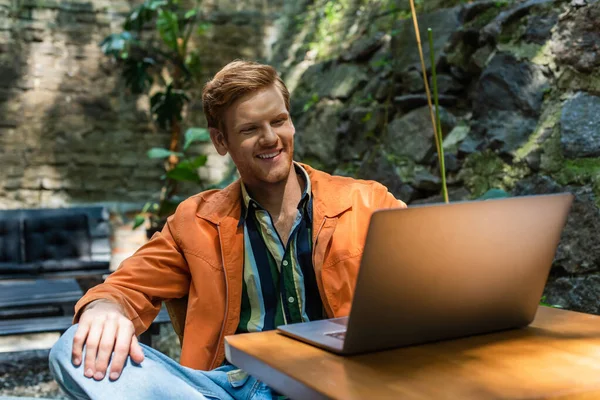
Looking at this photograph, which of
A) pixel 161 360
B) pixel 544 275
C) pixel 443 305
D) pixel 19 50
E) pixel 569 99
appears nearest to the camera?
pixel 443 305

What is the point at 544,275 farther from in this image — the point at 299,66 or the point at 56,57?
the point at 56,57

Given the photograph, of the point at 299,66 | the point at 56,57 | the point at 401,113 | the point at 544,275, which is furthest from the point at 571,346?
the point at 56,57

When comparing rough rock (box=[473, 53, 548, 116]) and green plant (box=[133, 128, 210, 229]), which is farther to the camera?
green plant (box=[133, 128, 210, 229])

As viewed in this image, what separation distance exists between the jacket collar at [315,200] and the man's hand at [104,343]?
436 mm

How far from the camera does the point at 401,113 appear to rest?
12.7 feet

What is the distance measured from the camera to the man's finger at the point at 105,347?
45.9 inches

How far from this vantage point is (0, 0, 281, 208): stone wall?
6.22 m

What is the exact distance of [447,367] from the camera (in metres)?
0.95

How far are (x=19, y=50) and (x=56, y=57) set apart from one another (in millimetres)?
311

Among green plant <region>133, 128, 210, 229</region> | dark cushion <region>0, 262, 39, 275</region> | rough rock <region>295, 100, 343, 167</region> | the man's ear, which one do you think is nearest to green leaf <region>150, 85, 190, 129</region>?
green plant <region>133, 128, 210, 229</region>

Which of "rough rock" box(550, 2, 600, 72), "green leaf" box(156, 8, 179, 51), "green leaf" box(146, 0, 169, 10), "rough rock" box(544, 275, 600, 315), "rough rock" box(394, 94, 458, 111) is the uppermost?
"green leaf" box(146, 0, 169, 10)

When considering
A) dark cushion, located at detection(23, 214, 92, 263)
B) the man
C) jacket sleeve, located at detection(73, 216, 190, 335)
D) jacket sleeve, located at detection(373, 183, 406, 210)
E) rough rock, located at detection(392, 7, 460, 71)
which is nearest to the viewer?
jacket sleeve, located at detection(73, 216, 190, 335)

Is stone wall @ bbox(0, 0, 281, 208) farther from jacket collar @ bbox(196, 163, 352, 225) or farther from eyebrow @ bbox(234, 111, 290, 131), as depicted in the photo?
eyebrow @ bbox(234, 111, 290, 131)

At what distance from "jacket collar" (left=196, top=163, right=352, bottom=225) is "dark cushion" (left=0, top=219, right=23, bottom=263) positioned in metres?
4.02
